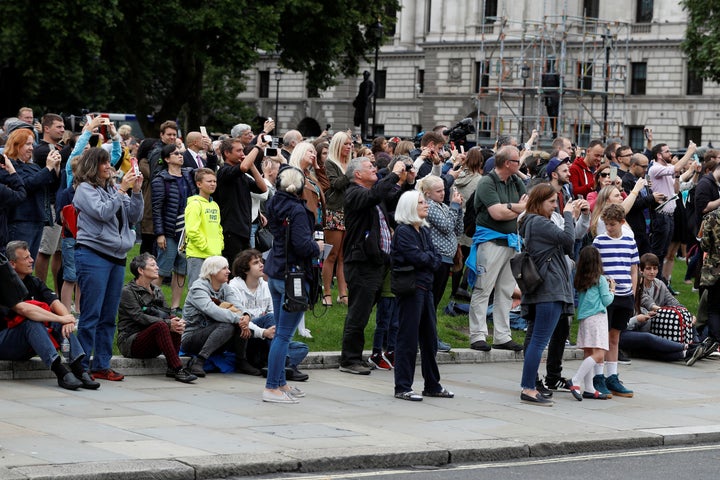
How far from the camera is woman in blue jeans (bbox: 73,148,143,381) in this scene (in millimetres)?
11133

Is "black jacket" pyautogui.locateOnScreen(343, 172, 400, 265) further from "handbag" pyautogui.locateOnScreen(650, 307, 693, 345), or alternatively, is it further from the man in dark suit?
"handbag" pyautogui.locateOnScreen(650, 307, 693, 345)

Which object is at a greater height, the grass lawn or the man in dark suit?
the man in dark suit

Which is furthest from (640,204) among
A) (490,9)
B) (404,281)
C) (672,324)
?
(490,9)

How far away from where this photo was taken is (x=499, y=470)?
9.05 m

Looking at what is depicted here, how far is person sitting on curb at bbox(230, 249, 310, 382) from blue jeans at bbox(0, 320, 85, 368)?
1830 millimetres

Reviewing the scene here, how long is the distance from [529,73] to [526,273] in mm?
45695

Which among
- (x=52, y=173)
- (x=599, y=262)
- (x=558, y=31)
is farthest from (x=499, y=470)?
(x=558, y=31)

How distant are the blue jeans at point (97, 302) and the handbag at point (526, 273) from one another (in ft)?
11.2

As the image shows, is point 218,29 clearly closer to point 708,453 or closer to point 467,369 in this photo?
point 467,369

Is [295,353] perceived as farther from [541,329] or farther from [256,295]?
[541,329]

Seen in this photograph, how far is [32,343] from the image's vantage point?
10.8 metres

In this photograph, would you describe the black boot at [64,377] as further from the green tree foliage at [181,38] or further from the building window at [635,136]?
the building window at [635,136]

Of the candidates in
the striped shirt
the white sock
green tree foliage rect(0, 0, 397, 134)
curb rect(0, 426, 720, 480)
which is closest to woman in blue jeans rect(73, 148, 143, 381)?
curb rect(0, 426, 720, 480)

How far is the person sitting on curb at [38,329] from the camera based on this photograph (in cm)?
1070
